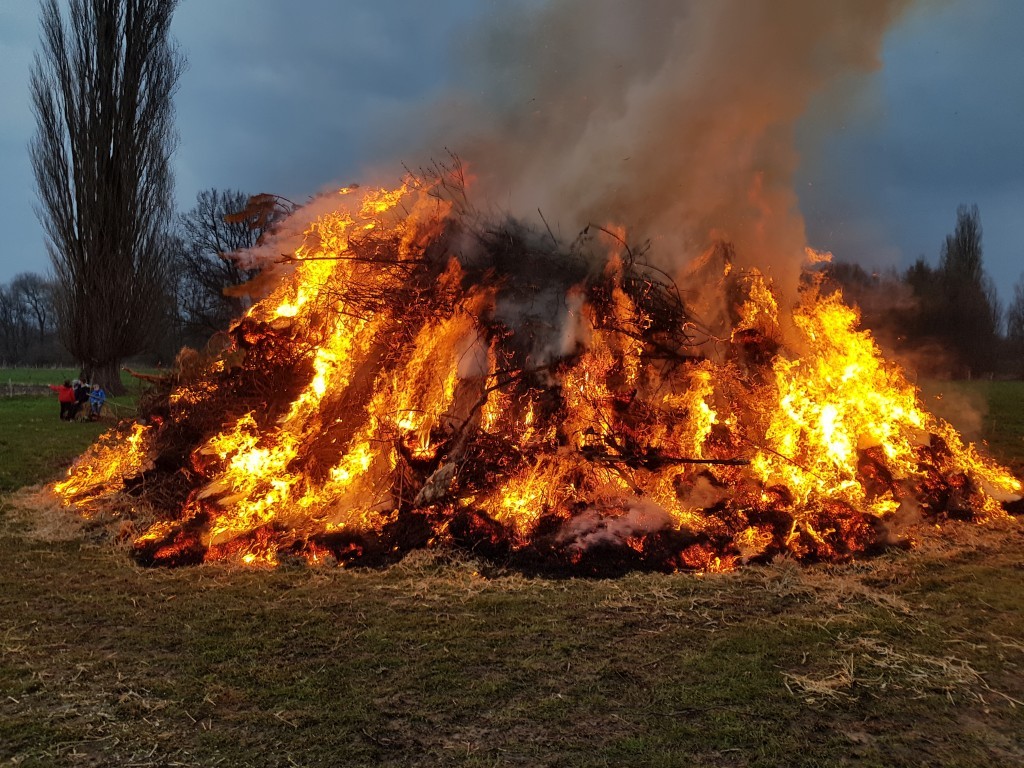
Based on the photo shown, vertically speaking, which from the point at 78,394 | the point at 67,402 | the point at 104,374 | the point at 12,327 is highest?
the point at 12,327

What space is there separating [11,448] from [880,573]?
13953 mm

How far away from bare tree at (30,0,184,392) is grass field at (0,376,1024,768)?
18.1 meters

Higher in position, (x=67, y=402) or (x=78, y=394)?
(x=78, y=394)

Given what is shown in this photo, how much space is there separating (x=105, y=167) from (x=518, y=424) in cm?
2028

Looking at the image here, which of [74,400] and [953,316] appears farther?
[953,316]

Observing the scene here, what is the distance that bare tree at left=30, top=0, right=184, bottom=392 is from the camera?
68.2 feet

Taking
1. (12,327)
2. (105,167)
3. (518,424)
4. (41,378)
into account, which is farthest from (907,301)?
(12,327)

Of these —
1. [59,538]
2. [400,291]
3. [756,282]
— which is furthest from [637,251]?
[59,538]

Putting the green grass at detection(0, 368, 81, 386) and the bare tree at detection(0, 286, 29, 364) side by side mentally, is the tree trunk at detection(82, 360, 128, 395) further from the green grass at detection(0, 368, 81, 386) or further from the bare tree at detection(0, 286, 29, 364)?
the bare tree at detection(0, 286, 29, 364)

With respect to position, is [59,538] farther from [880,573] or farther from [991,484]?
[991,484]

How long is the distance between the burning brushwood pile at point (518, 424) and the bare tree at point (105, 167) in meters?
14.9

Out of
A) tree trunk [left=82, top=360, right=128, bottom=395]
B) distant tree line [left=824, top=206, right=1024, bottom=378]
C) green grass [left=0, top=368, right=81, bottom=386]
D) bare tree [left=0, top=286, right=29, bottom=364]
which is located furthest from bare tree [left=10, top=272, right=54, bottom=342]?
distant tree line [left=824, top=206, right=1024, bottom=378]

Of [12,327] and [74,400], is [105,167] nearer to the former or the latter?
[74,400]

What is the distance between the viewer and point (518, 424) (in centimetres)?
711
